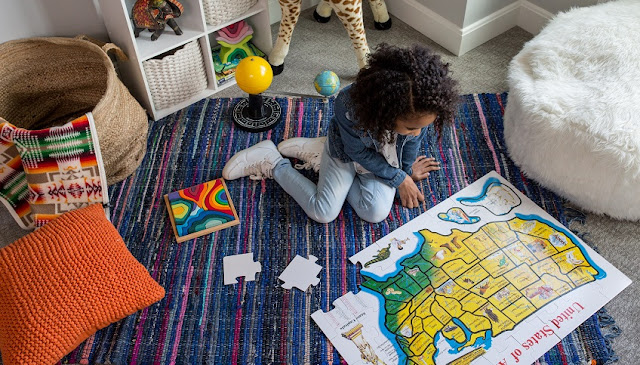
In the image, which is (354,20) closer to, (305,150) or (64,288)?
(305,150)

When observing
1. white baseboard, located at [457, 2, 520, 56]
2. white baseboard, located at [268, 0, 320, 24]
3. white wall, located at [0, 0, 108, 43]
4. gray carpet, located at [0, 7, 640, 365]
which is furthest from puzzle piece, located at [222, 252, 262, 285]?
white baseboard, located at [457, 2, 520, 56]

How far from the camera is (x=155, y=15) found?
1832 millimetres

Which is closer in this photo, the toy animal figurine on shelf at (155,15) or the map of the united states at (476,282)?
the map of the united states at (476,282)

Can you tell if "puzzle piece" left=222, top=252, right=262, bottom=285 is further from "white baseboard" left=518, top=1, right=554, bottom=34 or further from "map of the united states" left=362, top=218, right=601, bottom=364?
"white baseboard" left=518, top=1, right=554, bottom=34

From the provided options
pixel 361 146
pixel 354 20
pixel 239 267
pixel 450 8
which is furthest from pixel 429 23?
pixel 239 267

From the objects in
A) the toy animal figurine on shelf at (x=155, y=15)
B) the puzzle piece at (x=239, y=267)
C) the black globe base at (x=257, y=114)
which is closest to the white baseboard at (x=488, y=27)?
the black globe base at (x=257, y=114)

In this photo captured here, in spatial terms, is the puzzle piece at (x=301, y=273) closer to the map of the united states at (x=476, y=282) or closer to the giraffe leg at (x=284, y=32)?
the map of the united states at (x=476, y=282)

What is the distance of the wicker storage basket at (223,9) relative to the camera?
6.24ft

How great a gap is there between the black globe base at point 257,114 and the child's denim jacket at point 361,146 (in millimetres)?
382

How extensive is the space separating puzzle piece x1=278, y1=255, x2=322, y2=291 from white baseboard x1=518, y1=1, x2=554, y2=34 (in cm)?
142

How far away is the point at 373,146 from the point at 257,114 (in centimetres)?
56

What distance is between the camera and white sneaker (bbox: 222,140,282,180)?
1773 millimetres

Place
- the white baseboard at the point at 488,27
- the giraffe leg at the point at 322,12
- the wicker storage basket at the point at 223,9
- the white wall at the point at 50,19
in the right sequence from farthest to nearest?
the giraffe leg at the point at 322,12
the white baseboard at the point at 488,27
the wicker storage basket at the point at 223,9
the white wall at the point at 50,19

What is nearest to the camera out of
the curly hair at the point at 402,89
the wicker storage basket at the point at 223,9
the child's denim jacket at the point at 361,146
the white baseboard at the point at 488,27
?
the curly hair at the point at 402,89
